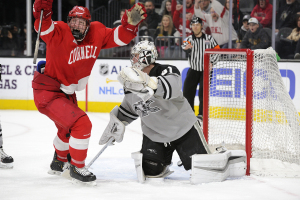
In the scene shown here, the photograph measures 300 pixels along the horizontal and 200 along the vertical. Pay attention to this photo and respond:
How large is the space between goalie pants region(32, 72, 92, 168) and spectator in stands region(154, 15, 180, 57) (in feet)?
12.7

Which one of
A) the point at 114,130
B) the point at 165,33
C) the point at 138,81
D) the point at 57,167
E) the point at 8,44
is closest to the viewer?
the point at 138,81

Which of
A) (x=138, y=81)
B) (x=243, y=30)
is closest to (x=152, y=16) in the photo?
(x=243, y=30)

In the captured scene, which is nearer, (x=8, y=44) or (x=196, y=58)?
(x=196, y=58)

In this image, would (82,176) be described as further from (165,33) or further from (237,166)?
(165,33)

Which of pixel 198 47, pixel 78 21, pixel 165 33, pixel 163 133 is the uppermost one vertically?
pixel 165 33

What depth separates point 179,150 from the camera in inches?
103

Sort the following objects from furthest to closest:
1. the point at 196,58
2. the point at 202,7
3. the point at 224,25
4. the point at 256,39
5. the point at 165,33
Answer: the point at 165,33 < the point at 202,7 < the point at 224,25 < the point at 256,39 < the point at 196,58

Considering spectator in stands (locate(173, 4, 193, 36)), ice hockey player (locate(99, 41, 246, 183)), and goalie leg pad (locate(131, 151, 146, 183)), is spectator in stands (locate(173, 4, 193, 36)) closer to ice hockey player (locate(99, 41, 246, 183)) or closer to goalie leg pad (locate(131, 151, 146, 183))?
ice hockey player (locate(99, 41, 246, 183))

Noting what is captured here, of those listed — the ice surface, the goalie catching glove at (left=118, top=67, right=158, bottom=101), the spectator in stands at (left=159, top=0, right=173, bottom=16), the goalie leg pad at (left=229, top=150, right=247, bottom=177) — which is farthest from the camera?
the spectator in stands at (left=159, top=0, right=173, bottom=16)

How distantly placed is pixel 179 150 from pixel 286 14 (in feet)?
13.8

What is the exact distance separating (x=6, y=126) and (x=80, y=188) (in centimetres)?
287

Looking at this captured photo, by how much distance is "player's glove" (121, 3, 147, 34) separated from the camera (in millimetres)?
2578

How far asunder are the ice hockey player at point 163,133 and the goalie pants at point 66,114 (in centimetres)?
25

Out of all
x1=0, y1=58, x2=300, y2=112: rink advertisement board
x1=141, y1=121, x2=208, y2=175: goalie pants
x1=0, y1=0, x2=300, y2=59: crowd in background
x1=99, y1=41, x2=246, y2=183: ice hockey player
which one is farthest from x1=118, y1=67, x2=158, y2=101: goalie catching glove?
x1=0, y1=0, x2=300, y2=59: crowd in background
